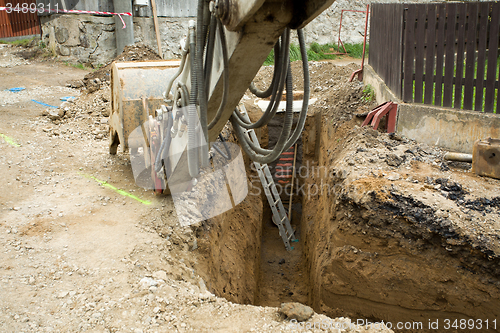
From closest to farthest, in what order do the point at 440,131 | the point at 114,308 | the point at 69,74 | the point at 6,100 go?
the point at 114,308 < the point at 440,131 < the point at 6,100 < the point at 69,74

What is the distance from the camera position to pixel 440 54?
243 inches

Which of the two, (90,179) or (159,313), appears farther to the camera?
(90,179)

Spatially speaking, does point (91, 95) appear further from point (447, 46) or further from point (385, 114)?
point (447, 46)

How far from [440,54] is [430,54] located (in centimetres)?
19

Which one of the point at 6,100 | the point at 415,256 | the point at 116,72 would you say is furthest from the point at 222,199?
the point at 6,100

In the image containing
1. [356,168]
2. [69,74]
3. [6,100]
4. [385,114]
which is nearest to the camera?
[356,168]

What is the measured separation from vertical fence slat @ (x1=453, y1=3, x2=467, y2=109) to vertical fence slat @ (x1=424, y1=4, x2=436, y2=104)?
37 cm

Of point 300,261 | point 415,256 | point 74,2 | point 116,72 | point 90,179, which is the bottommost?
point 300,261

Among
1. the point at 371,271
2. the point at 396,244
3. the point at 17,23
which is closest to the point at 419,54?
the point at 396,244

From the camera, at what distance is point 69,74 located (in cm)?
1138

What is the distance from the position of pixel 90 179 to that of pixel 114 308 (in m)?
2.87

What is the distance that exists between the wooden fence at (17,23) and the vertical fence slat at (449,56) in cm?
1183

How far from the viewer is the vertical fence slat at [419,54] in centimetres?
634

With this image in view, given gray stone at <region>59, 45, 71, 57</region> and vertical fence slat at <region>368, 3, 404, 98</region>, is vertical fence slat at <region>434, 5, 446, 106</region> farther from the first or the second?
gray stone at <region>59, 45, 71, 57</region>
